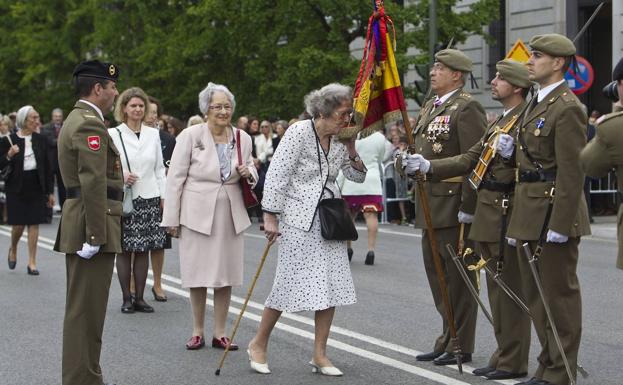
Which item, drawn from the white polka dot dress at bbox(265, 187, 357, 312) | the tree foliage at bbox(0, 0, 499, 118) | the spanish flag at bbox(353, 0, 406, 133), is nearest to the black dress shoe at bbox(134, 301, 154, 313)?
the white polka dot dress at bbox(265, 187, 357, 312)

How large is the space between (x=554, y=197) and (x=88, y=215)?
2.76 metres

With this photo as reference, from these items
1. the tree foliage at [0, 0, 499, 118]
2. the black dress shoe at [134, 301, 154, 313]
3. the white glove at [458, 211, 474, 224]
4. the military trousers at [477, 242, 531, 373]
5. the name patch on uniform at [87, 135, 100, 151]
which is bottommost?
the black dress shoe at [134, 301, 154, 313]

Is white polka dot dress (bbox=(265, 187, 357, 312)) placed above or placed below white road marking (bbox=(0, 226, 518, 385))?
above

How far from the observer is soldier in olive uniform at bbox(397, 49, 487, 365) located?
27.2 ft

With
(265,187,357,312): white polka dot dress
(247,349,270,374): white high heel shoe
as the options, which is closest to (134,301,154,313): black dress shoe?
(247,349,270,374): white high heel shoe

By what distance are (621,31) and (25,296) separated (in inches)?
651

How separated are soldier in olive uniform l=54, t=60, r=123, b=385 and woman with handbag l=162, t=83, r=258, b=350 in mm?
1840

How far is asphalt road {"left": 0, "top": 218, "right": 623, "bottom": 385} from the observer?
8078 millimetres

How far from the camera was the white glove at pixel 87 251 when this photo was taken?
703 centimetres

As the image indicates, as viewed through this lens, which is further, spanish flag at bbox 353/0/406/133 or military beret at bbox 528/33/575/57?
spanish flag at bbox 353/0/406/133

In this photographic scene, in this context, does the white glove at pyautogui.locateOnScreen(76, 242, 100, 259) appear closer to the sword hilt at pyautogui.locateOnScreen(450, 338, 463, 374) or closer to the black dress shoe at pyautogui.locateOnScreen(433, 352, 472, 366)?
the sword hilt at pyautogui.locateOnScreen(450, 338, 463, 374)

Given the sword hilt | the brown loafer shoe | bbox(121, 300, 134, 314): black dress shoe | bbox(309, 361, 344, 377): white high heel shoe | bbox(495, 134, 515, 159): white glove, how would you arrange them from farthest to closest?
bbox(121, 300, 134, 314): black dress shoe → the brown loafer shoe → bbox(309, 361, 344, 377): white high heel shoe → the sword hilt → bbox(495, 134, 515, 159): white glove

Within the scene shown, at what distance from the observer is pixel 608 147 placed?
5.82 meters

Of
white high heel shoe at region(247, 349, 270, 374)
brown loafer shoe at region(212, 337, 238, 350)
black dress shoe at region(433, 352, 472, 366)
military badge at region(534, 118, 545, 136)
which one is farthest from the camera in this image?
brown loafer shoe at region(212, 337, 238, 350)
